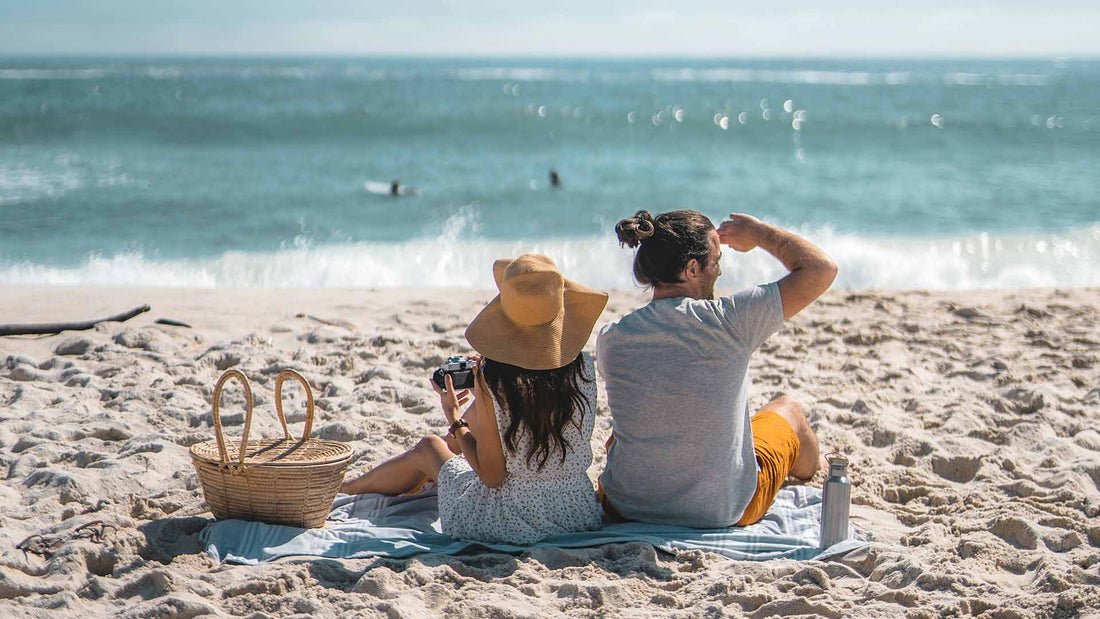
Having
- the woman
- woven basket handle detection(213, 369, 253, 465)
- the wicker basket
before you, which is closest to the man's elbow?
the woman

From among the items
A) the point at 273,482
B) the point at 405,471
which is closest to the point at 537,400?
the point at 405,471

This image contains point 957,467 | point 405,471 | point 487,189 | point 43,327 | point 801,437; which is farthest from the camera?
point 487,189

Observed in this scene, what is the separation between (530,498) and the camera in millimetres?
3252

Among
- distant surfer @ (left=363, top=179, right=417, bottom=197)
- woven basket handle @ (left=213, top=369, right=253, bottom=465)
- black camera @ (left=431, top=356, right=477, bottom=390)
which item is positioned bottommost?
woven basket handle @ (left=213, top=369, right=253, bottom=465)

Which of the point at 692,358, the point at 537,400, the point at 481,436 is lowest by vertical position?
the point at 481,436

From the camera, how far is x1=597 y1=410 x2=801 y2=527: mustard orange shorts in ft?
11.1

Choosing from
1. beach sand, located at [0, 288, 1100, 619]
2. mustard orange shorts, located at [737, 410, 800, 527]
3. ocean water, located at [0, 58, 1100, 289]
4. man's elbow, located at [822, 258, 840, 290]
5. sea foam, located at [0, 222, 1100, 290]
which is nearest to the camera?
beach sand, located at [0, 288, 1100, 619]

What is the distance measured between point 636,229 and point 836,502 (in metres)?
1.09

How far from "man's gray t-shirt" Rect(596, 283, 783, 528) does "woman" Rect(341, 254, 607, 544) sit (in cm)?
12

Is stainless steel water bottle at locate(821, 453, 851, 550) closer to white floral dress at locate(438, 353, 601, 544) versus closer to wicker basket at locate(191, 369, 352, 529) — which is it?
white floral dress at locate(438, 353, 601, 544)

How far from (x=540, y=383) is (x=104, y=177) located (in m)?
12.5

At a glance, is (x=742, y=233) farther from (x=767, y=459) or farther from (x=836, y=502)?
(x=836, y=502)

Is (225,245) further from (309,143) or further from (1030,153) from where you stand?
(1030,153)

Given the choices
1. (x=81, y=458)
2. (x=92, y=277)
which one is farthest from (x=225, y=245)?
(x=81, y=458)
